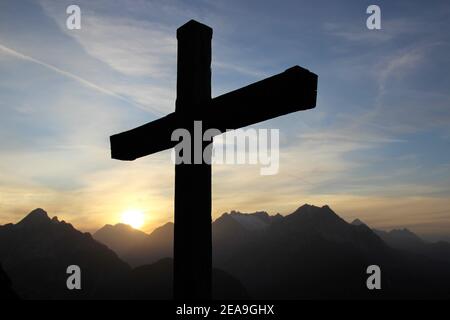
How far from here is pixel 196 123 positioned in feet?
8.25

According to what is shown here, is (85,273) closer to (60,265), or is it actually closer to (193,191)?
(60,265)

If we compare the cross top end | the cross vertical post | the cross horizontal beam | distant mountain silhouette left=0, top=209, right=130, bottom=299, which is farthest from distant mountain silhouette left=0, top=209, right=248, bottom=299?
the cross top end

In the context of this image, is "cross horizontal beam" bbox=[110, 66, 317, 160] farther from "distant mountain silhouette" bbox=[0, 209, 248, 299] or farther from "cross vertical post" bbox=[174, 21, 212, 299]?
"distant mountain silhouette" bbox=[0, 209, 248, 299]

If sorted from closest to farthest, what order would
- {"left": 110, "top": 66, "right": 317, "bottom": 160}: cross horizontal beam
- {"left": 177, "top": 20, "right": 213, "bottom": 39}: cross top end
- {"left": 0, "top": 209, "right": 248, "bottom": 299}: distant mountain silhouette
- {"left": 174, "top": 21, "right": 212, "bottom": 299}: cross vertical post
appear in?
{"left": 110, "top": 66, "right": 317, "bottom": 160}: cross horizontal beam → {"left": 174, "top": 21, "right": 212, "bottom": 299}: cross vertical post → {"left": 177, "top": 20, "right": 213, "bottom": 39}: cross top end → {"left": 0, "top": 209, "right": 248, "bottom": 299}: distant mountain silhouette

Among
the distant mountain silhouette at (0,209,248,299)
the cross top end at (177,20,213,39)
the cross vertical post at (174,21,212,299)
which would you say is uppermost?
the cross top end at (177,20,213,39)

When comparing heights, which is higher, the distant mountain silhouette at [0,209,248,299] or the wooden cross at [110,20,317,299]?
the wooden cross at [110,20,317,299]

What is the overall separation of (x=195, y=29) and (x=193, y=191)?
1096 mm

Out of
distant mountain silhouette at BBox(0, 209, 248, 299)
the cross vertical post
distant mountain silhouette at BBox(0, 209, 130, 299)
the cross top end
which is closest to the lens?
the cross vertical post

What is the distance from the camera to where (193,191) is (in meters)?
2.44

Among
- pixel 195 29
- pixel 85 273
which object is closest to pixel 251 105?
pixel 195 29

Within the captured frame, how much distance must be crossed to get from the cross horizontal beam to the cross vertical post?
0.25 feet

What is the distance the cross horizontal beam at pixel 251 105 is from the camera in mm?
2049

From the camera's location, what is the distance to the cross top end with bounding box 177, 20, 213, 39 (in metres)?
2.73
